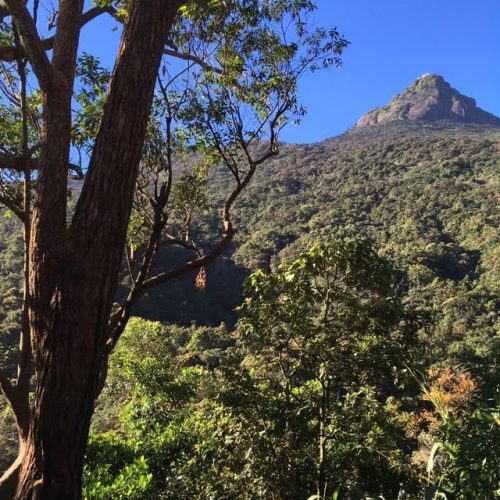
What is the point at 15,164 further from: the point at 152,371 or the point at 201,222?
the point at 201,222

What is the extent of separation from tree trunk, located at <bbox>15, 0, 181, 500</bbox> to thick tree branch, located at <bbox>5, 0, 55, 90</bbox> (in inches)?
4.4

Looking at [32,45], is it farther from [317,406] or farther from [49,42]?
[317,406]

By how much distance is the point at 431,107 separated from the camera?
111m

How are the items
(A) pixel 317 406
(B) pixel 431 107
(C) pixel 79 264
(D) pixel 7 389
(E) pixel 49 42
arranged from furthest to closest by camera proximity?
(B) pixel 431 107 < (E) pixel 49 42 < (A) pixel 317 406 < (D) pixel 7 389 < (C) pixel 79 264

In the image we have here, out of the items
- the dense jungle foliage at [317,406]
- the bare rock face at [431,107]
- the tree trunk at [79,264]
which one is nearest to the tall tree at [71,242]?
the tree trunk at [79,264]

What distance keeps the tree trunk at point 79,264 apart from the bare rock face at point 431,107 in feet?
364

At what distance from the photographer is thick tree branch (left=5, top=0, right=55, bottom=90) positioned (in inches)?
103

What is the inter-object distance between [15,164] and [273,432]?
2.62 meters

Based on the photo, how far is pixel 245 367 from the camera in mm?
4234

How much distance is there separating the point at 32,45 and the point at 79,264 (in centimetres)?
121

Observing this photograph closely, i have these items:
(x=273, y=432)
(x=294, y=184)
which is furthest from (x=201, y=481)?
(x=294, y=184)

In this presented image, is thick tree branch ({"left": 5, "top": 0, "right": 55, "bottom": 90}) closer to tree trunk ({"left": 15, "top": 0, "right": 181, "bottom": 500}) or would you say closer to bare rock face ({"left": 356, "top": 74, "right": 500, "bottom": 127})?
tree trunk ({"left": 15, "top": 0, "right": 181, "bottom": 500})

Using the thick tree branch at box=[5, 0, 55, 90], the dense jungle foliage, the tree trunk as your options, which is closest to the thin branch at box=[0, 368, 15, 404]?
the dense jungle foliage

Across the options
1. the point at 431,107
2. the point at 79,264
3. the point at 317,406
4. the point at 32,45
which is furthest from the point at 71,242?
the point at 431,107
